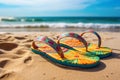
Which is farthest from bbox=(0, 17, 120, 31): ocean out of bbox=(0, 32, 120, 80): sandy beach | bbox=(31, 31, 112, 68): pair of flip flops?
bbox=(0, 32, 120, 80): sandy beach

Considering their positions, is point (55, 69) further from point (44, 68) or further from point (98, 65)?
point (98, 65)

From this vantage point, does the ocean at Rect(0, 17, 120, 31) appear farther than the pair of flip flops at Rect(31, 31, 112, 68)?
Yes

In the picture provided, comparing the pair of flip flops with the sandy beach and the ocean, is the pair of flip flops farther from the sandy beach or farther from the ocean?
the ocean

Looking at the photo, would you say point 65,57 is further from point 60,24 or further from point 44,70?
point 60,24

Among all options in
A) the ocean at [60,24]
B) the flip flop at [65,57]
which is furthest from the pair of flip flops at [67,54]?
the ocean at [60,24]

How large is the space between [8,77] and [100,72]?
1.22m

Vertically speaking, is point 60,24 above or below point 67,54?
below

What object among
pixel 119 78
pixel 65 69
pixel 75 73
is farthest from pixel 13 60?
pixel 119 78

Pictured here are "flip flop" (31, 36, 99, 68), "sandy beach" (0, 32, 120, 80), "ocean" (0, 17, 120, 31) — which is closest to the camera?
"sandy beach" (0, 32, 120, 80)

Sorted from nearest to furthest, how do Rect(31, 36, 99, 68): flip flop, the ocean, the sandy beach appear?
the sandy beach → Rect(31, 36, 99, 68): flip flop → the ocean

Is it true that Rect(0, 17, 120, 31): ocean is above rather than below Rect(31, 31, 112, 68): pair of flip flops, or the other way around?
below

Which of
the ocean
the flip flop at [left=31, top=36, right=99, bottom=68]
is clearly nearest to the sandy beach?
the flip flop at [left=31, top=36, right=99, bottom=68]

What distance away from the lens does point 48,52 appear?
3.04m

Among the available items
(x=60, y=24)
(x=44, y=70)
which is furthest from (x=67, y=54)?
(x=60, y=24)
